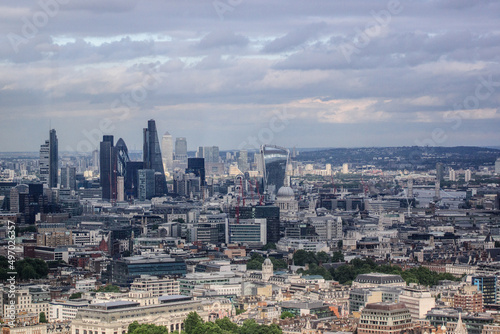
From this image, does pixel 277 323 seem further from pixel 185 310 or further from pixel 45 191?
pixel 45 191

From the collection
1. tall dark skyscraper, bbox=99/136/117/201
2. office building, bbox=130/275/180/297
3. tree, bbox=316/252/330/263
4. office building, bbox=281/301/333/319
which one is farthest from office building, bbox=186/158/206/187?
office building, bbox=281/301/333/319

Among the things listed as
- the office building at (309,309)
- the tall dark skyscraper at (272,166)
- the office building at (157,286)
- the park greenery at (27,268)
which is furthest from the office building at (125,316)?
the tall dark skyscraper at (272,166)

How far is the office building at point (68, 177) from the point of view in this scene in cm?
15400

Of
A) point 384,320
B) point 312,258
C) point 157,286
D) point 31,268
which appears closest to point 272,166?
point 312,258

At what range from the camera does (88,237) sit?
9725cm

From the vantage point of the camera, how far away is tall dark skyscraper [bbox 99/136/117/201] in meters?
164

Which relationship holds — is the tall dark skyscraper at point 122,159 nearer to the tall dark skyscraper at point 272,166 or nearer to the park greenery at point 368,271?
the tall dark skyscraper at point 272,166

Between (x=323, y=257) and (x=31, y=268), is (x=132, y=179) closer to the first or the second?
(x=323, y=257)

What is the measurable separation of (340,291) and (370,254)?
95.3 ft

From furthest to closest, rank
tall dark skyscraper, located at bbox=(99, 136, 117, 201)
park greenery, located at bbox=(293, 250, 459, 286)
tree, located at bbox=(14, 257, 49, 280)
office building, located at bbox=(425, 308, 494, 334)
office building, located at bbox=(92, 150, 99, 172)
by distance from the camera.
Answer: office building, located at bbox=(92, 150, 99, 172) → tall dark skyscraper, located at bbox=(99, 136, 117, 201) → tree, located at bbox=(14, 257, 49, 280) → park greenery, located at bbox=(293, 250, 459, 286) → office building, located at bbox=(425, 308, 494, 334)

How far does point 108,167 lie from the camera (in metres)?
168

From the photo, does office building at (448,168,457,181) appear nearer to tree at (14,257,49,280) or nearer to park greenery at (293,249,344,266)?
park greenery at (293,249,344,266)

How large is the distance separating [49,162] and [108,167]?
2197 cm

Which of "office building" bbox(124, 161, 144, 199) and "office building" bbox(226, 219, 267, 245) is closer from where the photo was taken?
"office building" bbox(226, 219, 267, 245)
